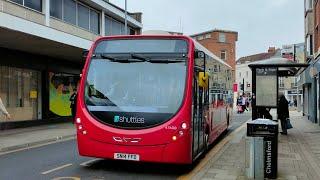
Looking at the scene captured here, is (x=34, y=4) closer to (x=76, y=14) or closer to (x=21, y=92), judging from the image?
(x=21, y=92)

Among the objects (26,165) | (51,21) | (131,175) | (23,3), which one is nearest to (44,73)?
(51,21)

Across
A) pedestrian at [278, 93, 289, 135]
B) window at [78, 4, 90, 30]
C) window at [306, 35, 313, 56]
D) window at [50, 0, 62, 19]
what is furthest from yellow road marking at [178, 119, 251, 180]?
window at [306, 35, 313, 56]

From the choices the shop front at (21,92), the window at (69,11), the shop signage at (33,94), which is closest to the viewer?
the shop front at (21,92)

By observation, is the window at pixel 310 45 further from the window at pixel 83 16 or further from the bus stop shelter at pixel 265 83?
the window at pixel 83 16

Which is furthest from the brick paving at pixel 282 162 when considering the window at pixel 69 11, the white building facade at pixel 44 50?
the window at pixel 69 11

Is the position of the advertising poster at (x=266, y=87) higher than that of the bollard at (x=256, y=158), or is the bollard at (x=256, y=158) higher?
the advertising poster at (x=266, y=87)

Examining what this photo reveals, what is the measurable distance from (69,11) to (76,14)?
98 centimetres

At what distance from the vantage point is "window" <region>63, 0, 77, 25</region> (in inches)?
1027

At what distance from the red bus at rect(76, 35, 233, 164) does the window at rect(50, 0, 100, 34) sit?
15109 mm

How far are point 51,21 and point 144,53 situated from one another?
15.1 m

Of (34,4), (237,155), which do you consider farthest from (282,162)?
(34,4)

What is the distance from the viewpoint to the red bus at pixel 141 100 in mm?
9664

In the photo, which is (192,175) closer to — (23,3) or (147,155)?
(147,155)

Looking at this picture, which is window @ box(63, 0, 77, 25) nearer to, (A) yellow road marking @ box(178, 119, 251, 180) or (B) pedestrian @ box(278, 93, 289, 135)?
(B) pedestrian @ box(278, 93, 289, 135)
